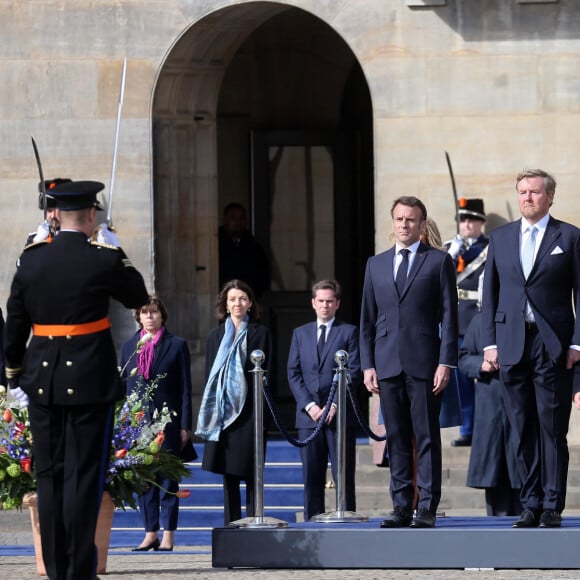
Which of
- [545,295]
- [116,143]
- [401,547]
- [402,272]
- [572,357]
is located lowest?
[401,547]

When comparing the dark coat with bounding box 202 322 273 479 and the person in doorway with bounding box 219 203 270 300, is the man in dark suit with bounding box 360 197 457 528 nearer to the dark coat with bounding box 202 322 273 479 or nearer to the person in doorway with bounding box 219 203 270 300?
the dark coat with bounding box 202 322 273 479

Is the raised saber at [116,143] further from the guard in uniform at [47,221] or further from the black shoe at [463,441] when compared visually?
the black shoe at [463,441]

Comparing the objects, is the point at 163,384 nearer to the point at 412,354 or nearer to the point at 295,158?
the point at 412,354

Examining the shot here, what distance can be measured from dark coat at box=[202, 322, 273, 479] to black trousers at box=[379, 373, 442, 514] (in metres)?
2.27

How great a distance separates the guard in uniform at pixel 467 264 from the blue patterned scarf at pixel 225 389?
2.33 meters

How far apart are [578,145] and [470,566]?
18.7 ft

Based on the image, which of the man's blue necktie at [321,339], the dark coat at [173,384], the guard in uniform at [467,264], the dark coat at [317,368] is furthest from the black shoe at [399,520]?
the guard in uniform at [467,264]

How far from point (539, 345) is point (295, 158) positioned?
7.75m

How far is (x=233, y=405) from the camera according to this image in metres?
12.1

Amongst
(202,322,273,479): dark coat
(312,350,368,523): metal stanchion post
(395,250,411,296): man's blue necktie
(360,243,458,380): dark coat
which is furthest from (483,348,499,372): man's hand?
(202,322,273,479): dark coat

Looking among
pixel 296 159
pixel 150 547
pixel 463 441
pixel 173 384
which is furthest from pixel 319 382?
pixel 296 159

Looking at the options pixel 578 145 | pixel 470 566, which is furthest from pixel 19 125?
pixel 470 566

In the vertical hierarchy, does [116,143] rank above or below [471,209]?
above

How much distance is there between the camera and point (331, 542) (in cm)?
962
